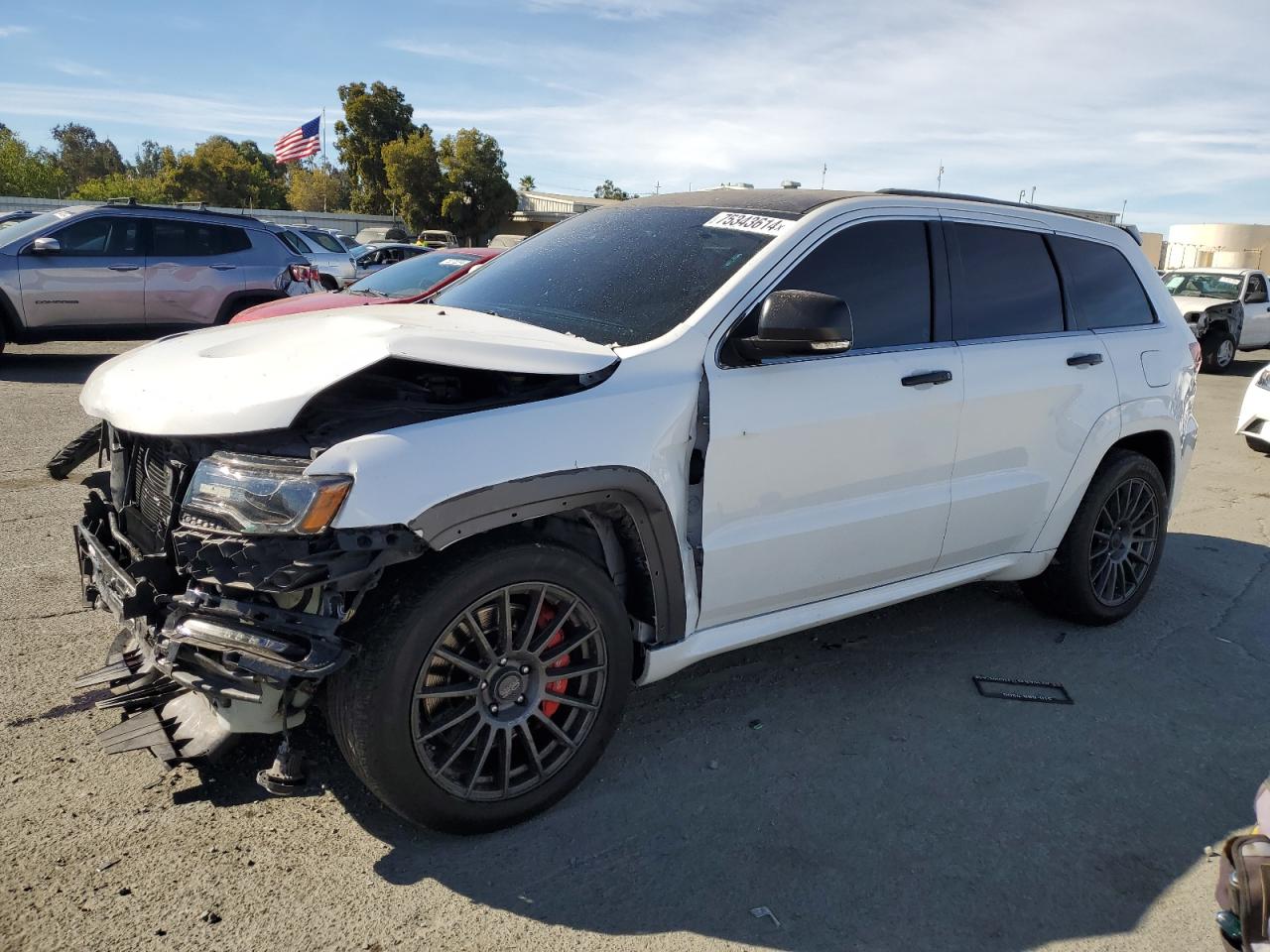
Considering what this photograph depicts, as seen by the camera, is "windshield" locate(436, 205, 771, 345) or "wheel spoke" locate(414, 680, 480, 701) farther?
"windshield" locate(436, 205, 771, 345)

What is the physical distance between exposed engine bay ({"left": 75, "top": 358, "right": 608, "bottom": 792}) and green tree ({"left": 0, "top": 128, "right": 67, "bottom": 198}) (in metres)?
58.7

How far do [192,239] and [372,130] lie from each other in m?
45.4

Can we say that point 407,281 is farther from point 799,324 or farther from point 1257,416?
point 1257,416

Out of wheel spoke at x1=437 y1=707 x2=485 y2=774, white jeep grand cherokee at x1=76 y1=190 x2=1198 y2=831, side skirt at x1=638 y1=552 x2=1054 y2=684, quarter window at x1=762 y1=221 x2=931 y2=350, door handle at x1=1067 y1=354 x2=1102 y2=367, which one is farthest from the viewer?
door handle at x1=1067 y1=354 x2=1102 y2=367

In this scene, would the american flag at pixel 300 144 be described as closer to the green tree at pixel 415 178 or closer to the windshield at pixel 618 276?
the green tree at pixel 415 178

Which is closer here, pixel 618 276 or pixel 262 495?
pixel 262 495

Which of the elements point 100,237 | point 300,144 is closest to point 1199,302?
point 100,237

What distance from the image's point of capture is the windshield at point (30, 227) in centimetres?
1066

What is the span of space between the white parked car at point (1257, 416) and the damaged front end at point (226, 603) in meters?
9.02

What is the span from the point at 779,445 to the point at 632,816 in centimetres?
129

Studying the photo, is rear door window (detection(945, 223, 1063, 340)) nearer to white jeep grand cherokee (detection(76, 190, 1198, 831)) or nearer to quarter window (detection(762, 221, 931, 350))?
white jeep grand cherokee (detection(76, 190, 1198, 831))

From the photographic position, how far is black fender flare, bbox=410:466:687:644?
8.21ft

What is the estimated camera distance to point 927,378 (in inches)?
142

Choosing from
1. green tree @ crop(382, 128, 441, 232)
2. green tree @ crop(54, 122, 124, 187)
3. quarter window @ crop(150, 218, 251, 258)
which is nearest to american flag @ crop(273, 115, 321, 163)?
green tree @ crop(382, 128, 441, 232)
